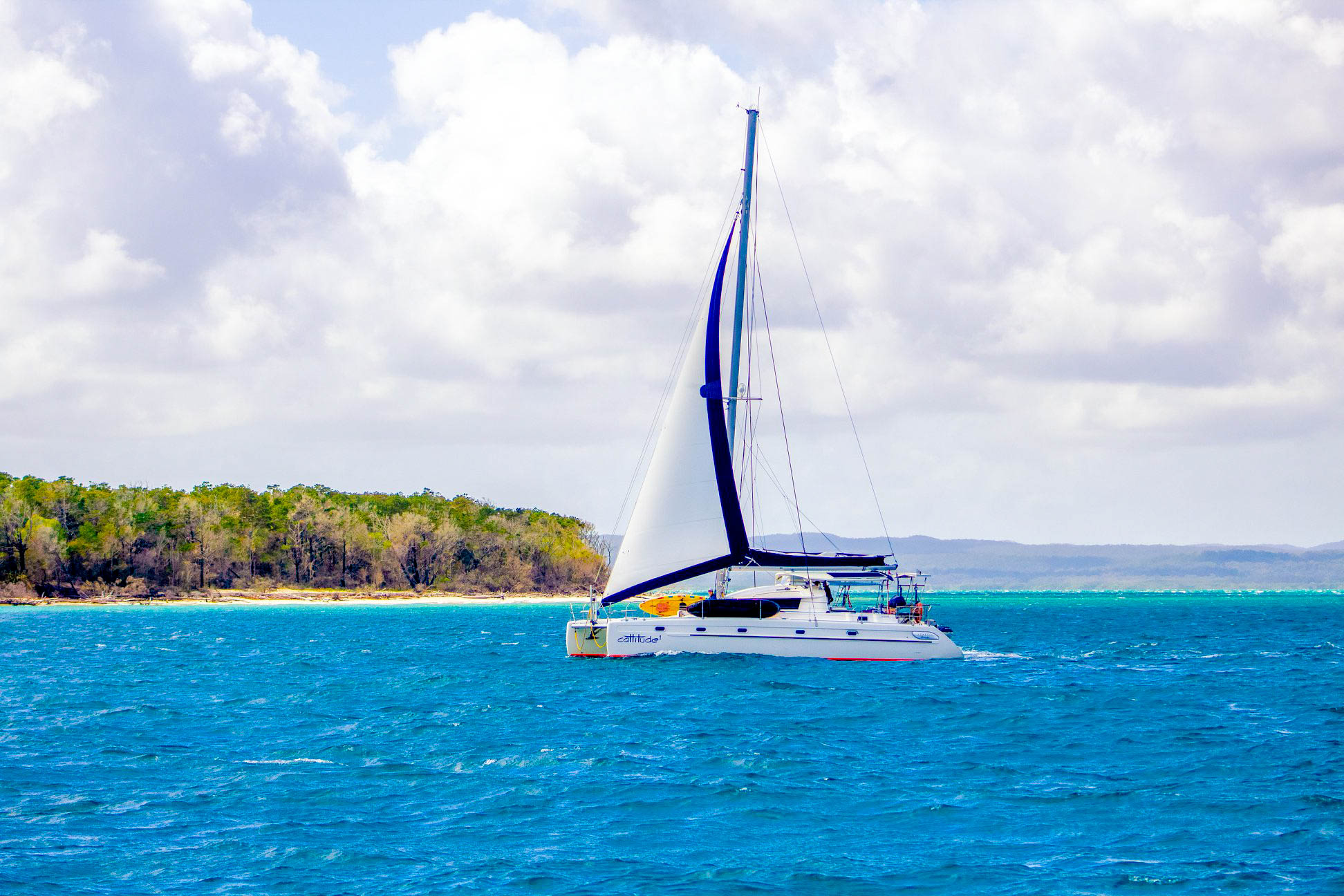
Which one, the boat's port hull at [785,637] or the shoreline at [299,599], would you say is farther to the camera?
the shoreline at [299,599]

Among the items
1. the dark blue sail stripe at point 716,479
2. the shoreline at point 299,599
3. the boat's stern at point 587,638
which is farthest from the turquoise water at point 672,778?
the shoreline at point 299,599

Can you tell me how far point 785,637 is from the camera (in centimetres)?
3962

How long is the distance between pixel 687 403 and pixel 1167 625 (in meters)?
58.3

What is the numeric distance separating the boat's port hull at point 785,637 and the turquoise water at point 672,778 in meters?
0.64

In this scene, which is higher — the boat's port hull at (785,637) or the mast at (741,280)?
the mast at (741,280)

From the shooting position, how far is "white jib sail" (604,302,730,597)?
1587 inches

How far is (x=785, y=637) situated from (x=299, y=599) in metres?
97.5

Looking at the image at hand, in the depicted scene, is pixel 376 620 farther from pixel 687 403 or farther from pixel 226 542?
pixel 687 403

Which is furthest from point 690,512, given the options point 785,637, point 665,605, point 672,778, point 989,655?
point 672,778

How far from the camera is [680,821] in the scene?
18.6m

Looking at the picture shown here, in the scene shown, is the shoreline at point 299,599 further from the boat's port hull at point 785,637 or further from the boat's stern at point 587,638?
the boat's port hull at point 785,637

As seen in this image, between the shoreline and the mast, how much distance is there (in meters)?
82.6

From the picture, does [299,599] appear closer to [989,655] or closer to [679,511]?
[989,655]

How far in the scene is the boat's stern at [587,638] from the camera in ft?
139
